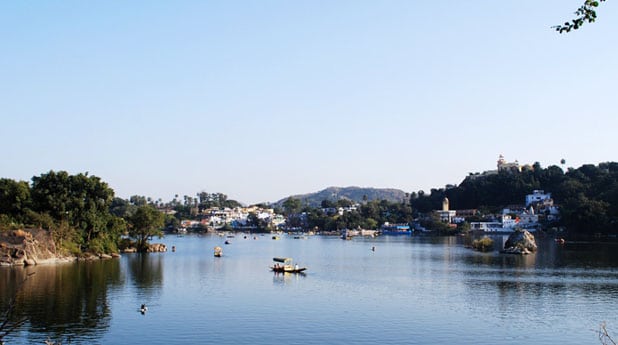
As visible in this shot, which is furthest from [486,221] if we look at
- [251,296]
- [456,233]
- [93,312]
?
[93,312]

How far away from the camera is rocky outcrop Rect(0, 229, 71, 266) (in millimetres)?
54125

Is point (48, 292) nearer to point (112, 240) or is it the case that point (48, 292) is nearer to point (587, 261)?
point (112, 240)

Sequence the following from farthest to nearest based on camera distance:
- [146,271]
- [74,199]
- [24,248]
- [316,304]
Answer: [74,199], [146,271], [24,248], [316,304]

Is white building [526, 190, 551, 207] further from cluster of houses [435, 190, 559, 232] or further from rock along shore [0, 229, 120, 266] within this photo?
rock along shore [0, 229, 120, 266]

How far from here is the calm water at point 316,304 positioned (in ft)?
92.4

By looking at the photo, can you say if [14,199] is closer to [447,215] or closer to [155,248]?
[155,248]

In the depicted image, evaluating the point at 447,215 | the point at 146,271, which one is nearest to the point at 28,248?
the point at 146,271

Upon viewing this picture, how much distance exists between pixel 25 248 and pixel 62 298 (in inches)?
823

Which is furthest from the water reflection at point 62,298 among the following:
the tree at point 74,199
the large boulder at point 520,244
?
the large boulder at point 520,244

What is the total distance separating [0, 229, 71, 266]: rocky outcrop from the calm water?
2.75 metres

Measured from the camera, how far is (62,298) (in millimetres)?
Answer: 36750

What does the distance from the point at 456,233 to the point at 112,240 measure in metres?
106

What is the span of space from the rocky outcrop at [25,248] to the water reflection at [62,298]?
190 cm

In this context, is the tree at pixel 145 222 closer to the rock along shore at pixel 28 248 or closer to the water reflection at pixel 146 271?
the water reflection at pixel 146 271
